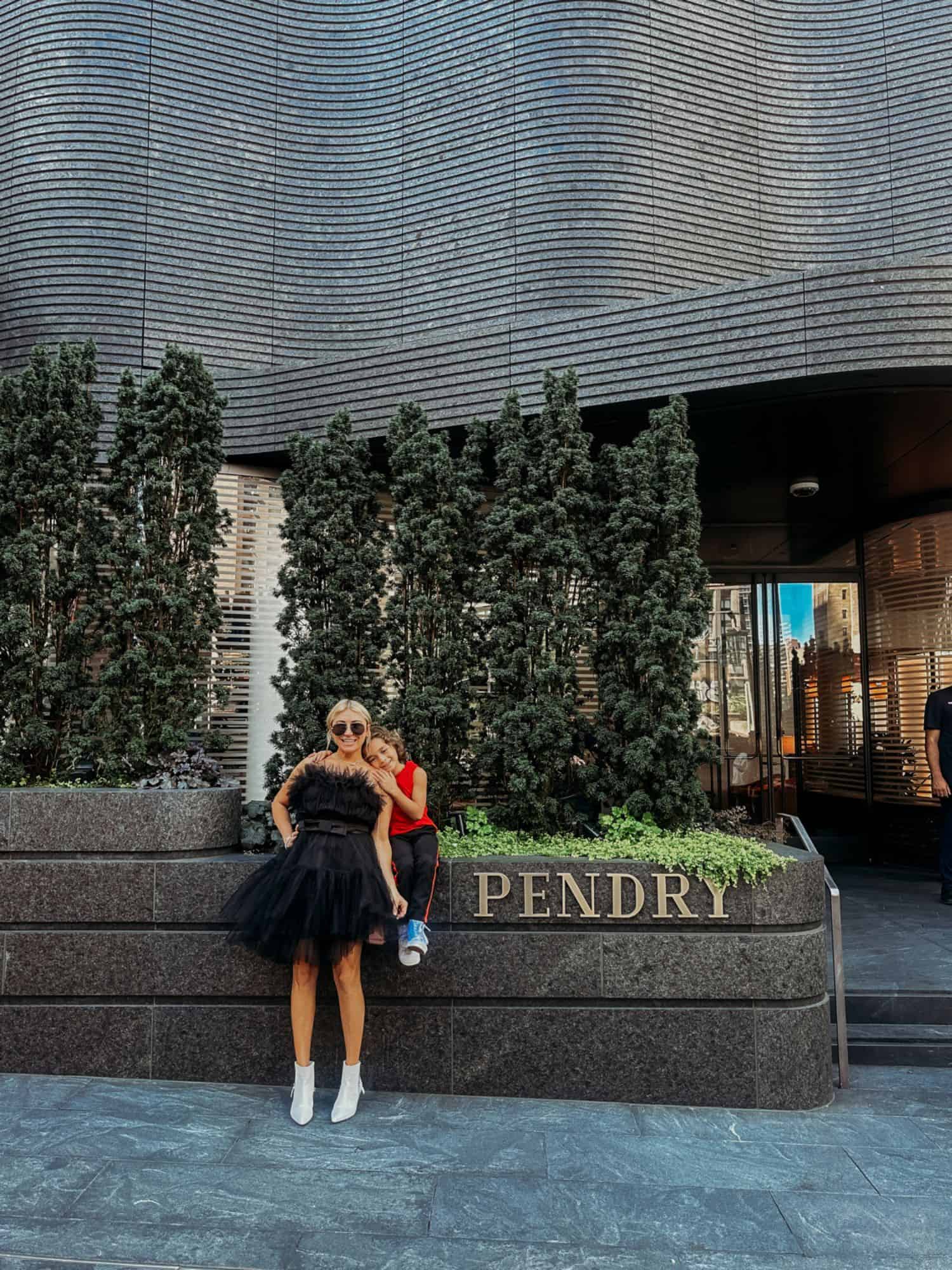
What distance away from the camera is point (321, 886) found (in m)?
4.57

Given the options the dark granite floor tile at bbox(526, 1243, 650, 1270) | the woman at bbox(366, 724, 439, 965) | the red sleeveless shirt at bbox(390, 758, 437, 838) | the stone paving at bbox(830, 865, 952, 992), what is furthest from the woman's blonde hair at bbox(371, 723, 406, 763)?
the stone paving at bbox(830, 865, 952, 992)

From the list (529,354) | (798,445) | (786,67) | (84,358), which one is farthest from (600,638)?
(786,67)

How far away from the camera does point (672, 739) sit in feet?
18.5

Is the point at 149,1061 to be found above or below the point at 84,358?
below

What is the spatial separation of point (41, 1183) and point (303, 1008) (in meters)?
1.30

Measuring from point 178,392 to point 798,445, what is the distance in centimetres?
516

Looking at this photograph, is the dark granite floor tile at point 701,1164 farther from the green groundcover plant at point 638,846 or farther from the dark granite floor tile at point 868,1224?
the green groundcover plant at point 638,846

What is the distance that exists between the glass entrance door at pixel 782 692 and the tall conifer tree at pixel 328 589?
543cm

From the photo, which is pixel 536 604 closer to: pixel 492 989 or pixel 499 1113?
pixel 492 989

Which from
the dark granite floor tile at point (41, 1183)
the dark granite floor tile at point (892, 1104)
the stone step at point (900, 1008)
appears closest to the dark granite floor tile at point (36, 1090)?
the dark granite floor tile at point (41, 1183)

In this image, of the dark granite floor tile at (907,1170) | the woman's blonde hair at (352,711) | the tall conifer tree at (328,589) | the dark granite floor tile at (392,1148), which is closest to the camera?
the dark granite floor tile at (907,1170)

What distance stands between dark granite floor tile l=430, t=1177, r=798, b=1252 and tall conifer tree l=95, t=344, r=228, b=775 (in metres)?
3.19

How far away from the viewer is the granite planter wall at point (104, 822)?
5.30m

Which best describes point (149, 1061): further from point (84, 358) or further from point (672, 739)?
point (84, 358)
